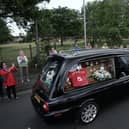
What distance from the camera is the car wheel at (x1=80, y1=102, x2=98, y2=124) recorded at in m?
4.67

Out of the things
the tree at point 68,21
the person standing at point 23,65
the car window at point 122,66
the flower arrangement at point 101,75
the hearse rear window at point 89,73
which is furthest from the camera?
the tree at point 68,21

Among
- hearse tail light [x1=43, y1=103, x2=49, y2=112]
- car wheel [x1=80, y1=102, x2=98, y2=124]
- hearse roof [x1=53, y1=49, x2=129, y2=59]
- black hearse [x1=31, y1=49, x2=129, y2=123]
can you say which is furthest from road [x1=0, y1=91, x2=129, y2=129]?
hearse roof [x1=53, y1=49, x2=129, y2=59]

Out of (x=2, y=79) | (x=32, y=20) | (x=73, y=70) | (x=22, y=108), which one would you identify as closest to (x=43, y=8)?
(x=32, y=20)

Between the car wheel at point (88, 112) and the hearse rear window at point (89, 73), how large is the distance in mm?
498

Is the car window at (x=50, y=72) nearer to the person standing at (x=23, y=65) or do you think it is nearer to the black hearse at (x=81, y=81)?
the black hearse at (x=81, y=81)

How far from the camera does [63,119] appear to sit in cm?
482

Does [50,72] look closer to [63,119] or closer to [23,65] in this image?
[63,119]

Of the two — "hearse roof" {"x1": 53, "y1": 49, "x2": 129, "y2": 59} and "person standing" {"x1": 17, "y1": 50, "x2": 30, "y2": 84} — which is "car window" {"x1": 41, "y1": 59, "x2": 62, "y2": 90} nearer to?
"hearse roof" {"x1": 53, "y1": 49, "x2": 129, "y2": 59}

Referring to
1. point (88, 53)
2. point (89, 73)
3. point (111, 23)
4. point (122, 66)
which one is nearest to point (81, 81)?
point (89, 73)

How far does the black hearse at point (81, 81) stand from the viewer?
4.36 meters

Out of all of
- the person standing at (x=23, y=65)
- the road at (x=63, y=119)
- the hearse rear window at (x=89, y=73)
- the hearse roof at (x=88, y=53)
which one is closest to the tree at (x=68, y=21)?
the person standing at (x=23, y=65)

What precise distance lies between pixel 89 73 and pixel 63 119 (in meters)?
1.27

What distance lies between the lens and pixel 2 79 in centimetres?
716

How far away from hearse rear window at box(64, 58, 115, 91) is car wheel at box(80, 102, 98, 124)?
50cm
